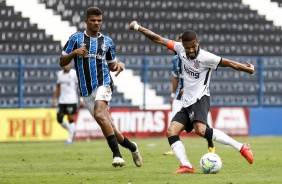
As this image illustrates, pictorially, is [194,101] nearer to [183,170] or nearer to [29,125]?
[183,170]

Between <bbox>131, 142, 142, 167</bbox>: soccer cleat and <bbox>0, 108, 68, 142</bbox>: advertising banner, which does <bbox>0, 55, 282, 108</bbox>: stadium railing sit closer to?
<bbox>0, 108, 68, 142</bbox>: advertising banner

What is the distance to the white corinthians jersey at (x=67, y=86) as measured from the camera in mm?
20812

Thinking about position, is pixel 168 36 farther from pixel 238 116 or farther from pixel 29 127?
pixel 29 127

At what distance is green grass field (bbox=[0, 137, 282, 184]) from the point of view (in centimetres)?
1040

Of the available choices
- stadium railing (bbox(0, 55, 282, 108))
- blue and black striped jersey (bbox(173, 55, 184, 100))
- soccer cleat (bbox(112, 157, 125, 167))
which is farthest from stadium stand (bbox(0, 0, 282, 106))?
soccer cleat (bbox(112, 157, 125, 167))

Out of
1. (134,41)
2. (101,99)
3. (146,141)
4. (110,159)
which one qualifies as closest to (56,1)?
(134,41)

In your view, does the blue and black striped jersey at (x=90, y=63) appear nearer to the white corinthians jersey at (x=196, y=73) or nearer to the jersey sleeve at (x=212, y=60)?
the white corinthians jersey at (x=196, y=73)

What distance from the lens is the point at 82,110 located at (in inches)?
891

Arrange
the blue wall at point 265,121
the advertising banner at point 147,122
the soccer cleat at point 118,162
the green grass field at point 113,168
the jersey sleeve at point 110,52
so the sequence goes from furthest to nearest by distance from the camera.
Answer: the blue wall at point 265,121, the advertising banner at point 147,122, the jersey sleeve at point 110,52, the soccer cleat at point 118,162, the green grass field at point 113,168

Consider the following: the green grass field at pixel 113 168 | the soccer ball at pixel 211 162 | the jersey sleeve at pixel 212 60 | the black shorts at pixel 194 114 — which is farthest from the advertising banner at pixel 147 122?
the soccer ball at pixel 211 162

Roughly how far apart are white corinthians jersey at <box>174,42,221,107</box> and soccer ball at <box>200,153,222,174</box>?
0.87 m

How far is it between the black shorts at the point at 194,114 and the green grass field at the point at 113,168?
73 centimetres

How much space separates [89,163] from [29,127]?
8.42 m

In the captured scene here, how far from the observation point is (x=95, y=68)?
476 inches
